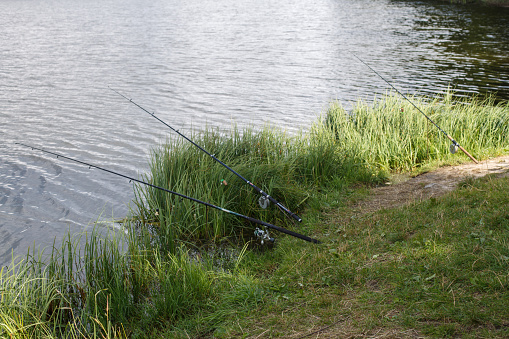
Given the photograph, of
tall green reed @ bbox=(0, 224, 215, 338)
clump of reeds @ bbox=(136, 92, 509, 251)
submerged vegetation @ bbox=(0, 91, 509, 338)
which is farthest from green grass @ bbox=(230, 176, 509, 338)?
clump of reeds @ bbox=(136, 92, 509, 251)

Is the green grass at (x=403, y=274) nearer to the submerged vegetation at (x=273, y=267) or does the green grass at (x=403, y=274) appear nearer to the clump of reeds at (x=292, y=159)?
the submerged vegetation at (x=273, y=267)

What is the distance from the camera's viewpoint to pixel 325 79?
17.2 meters

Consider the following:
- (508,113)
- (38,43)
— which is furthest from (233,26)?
(508,113)

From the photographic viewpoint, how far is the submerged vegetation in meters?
3.44

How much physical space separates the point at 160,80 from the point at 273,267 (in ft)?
43.9

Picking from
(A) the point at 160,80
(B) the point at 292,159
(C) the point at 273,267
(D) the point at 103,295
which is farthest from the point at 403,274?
(A) the point at 160,80

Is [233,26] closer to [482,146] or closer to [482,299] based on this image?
[482,146]

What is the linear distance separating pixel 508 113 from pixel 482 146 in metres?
1.20

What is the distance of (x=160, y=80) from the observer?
661 inches

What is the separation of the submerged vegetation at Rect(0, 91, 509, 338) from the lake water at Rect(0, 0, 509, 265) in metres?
0.98

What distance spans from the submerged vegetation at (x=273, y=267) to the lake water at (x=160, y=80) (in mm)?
981

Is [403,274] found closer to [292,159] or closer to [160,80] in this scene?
[292,159]

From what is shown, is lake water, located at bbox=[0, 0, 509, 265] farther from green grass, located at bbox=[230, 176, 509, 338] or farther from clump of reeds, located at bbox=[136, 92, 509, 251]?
green grass, located at bbox=[230, 176, 509, 338]

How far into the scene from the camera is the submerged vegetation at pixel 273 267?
3436mm
